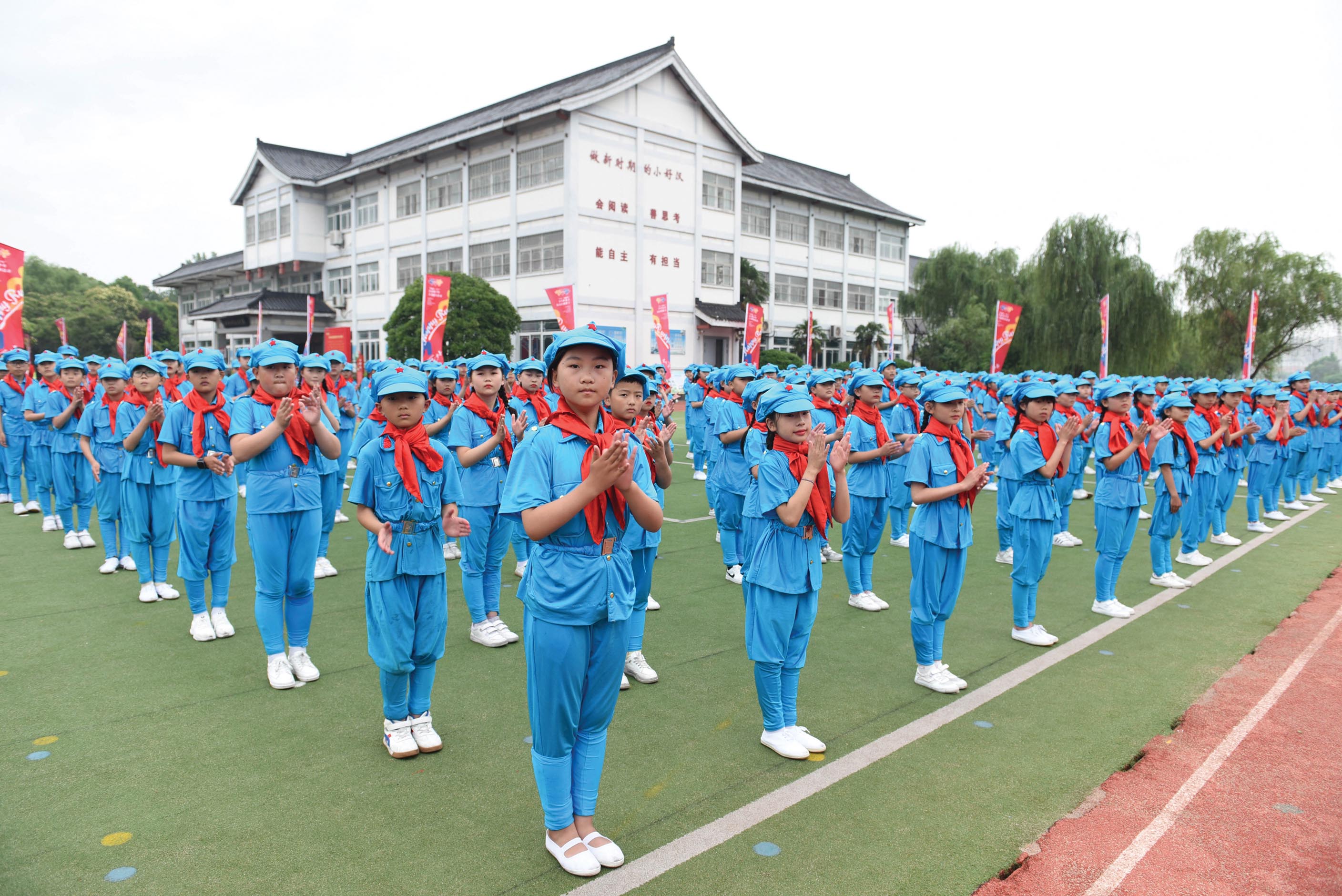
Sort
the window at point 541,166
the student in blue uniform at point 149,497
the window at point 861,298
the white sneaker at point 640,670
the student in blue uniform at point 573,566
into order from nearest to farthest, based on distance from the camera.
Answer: the student in blue uniform at point 573,566 → the white sneaker at point 640,670 → the student in blue uniform at point 149,497 → the window at point 541,166 → the window at point 861,298

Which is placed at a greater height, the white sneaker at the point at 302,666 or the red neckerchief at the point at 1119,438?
the red neckerchief at the point at 1119,438

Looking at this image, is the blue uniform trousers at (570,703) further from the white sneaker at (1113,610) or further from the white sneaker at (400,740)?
the white sneaker at (1113,610)

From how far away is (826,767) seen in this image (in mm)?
4352

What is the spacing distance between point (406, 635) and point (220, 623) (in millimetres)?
2936

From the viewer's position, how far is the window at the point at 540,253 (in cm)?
3183

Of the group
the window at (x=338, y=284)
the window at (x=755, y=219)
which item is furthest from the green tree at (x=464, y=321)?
the window at (x=755, y=219)

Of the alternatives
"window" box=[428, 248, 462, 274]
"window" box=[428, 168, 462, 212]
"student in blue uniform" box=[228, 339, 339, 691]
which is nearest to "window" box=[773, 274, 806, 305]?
"window" box=[428, 248, 462, 274]

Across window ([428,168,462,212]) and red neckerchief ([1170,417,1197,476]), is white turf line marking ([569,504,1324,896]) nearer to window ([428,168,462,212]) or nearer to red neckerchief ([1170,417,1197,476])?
red neckerchief ([1170,417,1197,476])

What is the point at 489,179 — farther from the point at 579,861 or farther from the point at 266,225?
the point at 579,861

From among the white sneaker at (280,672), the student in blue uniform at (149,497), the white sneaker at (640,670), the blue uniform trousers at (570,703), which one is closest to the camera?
the blue uniform trousers at (570,703)

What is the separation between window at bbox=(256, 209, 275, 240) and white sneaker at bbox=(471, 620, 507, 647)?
1794 inches

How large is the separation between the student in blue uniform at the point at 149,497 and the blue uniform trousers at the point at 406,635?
3.68 metres

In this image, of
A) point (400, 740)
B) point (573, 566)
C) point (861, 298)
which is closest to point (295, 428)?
point (400, 740)

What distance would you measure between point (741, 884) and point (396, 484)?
2620mm
